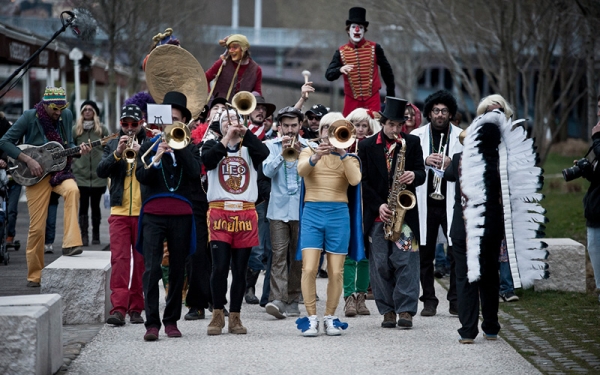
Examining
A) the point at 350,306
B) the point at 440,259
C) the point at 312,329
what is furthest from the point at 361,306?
the point at 440,259

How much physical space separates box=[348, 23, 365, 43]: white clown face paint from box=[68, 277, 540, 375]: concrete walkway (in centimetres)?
388

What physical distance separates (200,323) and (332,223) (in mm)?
1571

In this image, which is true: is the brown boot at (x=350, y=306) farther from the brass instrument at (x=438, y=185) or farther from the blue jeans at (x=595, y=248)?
the blue jeans at (x=595, y=248)

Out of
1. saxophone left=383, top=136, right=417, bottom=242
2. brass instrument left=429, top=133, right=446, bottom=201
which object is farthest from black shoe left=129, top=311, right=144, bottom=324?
brass instrument left=429, top=133, right=446, bottom=201

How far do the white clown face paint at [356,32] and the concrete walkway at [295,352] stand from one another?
153 inches

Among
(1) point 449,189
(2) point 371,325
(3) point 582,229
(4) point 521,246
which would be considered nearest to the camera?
(4) point 521,246

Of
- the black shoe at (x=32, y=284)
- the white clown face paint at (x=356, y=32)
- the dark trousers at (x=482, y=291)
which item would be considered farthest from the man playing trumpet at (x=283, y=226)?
the black shoe at (x=32, y=284)

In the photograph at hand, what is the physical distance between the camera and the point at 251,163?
920cm

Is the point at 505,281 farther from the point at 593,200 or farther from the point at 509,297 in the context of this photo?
the point at 593,200

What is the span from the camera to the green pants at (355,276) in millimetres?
10445

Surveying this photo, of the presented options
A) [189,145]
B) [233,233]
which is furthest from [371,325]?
[189,145]

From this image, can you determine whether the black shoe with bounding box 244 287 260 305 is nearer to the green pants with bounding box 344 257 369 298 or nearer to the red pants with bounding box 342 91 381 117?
the green pants with bounding box 344 257 369 298

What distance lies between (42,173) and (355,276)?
11.4 feet

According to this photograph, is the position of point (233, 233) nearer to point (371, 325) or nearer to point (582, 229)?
point (371, 325)
